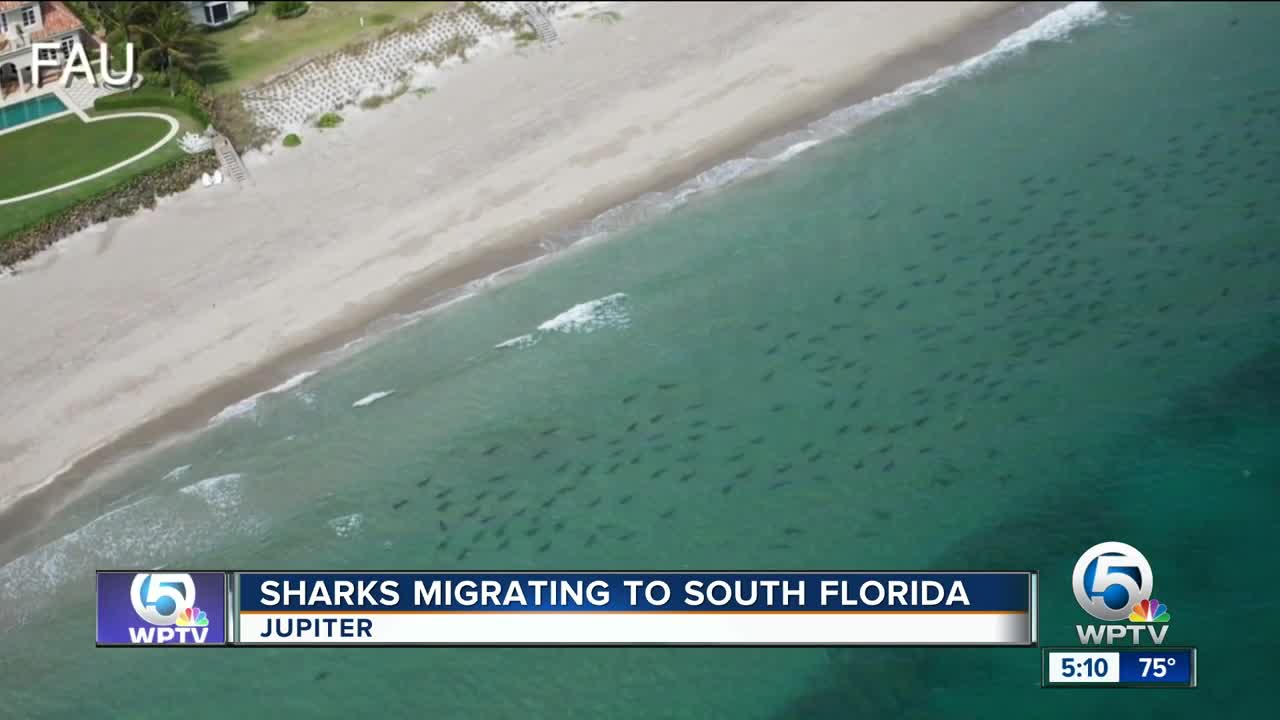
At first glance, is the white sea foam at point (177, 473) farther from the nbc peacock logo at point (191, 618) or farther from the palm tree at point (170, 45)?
the palm tree at point (170, 45)

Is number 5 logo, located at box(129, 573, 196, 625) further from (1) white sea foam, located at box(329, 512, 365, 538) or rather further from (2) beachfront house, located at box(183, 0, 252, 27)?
→ (2) beachfront house, located at box(183, 0, 252, 27)

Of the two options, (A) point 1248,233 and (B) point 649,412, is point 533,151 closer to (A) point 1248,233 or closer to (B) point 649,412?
(B) point 649,412

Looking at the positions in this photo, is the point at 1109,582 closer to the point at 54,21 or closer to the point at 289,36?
the point at 289,36

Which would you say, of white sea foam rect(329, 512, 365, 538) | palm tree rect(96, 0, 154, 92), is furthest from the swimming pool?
white sea foam rect(329, 512, 365, 538)

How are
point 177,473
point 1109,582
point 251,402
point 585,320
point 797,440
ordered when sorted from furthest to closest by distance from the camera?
point 585,320
point 251,402
point 797,440
point 177,473
point 1109,582

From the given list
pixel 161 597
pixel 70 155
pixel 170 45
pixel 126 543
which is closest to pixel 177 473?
pixel 126 543

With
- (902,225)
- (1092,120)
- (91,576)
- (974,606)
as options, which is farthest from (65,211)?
(1092,120)

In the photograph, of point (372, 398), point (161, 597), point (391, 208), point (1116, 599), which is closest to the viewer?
point (161, 597)

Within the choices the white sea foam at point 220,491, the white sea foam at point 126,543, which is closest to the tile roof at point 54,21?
the white sea foam at point 220,491
